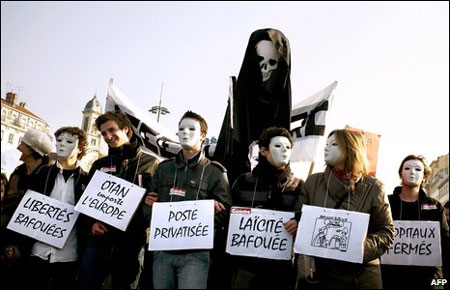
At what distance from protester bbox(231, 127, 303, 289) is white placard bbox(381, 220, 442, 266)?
1.67 metres

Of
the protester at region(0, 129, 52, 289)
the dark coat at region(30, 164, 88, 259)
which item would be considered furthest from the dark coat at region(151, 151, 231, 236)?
the protester at region(0, 129, 52, 289)

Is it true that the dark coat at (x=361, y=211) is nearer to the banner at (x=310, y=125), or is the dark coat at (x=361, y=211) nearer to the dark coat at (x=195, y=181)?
the dark coat at (x=195, y=181)

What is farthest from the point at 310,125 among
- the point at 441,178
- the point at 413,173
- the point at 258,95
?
the point at 441,178

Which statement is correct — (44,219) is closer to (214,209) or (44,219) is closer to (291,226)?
(214,209)

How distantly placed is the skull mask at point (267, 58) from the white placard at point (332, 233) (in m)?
3.10

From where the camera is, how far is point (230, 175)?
677 cm

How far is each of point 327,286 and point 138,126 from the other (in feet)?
17.7

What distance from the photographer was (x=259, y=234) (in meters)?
→ 4.80

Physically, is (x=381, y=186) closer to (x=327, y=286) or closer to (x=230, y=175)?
(x=327, y=286)

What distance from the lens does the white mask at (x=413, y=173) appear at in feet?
19.9

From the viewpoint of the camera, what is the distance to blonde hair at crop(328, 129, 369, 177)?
15.5ft

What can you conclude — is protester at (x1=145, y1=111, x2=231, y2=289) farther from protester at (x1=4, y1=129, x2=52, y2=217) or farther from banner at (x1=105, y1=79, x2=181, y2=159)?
banner at (x1=105, y1=79, x2=181, y2=159)

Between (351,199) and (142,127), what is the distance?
16.9 feet

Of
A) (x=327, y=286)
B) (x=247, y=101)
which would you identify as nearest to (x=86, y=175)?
(x=247, y=101)
